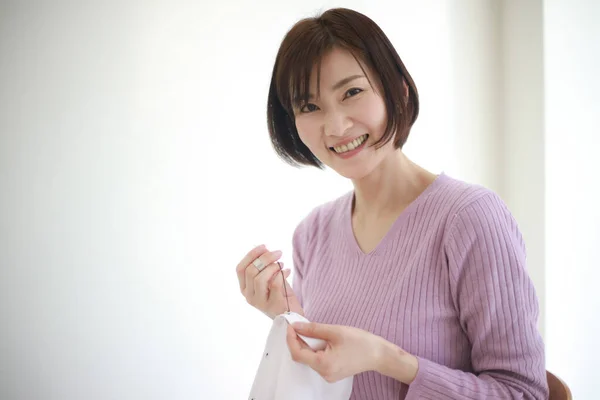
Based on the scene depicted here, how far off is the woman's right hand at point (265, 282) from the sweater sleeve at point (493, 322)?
0.28m

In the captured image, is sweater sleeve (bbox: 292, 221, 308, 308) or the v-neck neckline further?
sweater sleeve (bbox: 292, 221, 308, 308)

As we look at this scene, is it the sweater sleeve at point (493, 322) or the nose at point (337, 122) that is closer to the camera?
the sweater sleeve at point (493, 322)

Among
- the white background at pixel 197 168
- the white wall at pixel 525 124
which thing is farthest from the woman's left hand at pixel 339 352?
the white wall at pixel 525 124

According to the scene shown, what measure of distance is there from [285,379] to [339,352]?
0.13 m

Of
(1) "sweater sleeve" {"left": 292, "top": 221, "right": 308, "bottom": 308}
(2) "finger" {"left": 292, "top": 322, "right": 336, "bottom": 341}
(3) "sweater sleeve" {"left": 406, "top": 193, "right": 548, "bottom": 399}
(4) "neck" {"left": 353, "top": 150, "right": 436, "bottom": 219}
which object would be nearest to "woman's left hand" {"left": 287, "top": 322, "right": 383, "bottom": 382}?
(2) "finger" {"left": 292, "top": 322, "right": 336, "bottom": 341}

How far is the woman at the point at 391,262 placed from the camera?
28.5 inches

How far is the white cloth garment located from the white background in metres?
0.58

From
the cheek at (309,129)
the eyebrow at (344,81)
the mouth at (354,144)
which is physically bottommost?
the mouth at (354,144)

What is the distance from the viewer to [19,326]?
3.50 ft

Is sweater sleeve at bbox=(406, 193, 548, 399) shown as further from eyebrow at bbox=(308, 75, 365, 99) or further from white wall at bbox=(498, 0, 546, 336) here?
white wall at bbox=(498, 0, 546, 336)

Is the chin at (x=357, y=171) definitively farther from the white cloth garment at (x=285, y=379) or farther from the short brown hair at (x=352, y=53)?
the white cloth garment at (x=285, y=379)

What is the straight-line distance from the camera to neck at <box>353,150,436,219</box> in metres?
0.93
